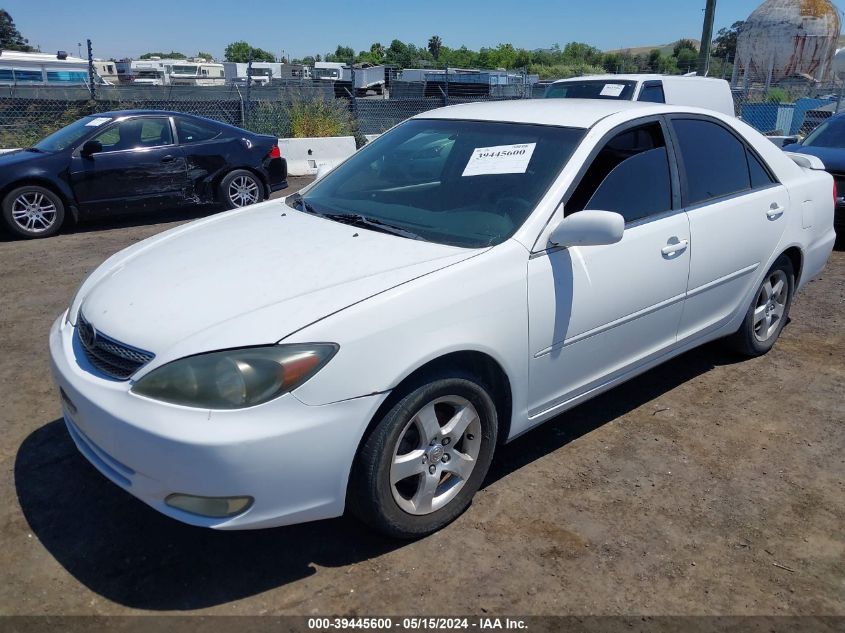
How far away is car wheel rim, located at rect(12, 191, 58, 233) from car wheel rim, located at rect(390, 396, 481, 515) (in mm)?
7144

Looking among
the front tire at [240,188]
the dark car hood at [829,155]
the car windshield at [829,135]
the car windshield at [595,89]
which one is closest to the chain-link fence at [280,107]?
the front tire at [240,188]

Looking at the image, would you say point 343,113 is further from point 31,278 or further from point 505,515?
point 505,515

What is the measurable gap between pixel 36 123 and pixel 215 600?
12.4 meters

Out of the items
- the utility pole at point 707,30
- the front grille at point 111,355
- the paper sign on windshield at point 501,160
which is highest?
the utility pole at point 707,30

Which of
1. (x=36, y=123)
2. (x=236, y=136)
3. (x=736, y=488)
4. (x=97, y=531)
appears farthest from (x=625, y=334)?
(x=36, y=123)

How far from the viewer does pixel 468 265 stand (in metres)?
2.84

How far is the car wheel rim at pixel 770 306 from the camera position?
4578 millimetres

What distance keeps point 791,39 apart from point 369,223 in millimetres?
41202

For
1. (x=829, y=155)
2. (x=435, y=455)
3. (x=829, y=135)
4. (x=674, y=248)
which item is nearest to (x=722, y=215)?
(x=674, y=248)

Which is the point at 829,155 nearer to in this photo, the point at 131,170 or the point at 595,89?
the point at 595,89

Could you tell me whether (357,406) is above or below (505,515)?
above

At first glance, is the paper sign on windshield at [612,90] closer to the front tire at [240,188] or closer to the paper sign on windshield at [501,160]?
the front tire at [240,188]

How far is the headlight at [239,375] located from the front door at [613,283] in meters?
1.05

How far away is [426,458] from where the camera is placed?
2803 millimetres
